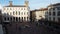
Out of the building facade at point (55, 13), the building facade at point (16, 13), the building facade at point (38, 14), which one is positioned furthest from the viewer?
the building facade at point (38, 14)

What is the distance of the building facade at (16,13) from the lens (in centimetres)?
5889

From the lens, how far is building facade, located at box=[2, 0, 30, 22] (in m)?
58.9

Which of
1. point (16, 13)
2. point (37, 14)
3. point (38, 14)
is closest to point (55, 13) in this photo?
point (16, 13)

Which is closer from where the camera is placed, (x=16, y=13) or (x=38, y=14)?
(x=16, y=13)

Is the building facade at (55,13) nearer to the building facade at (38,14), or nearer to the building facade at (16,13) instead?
the building facade at (16,13)

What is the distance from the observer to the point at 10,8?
61312 millimetres

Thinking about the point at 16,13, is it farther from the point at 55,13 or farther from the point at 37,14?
the point at 55,13

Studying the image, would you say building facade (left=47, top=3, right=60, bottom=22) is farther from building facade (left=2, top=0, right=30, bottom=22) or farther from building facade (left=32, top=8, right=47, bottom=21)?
building facade (left=32, top=8, right=47, bottom=21)

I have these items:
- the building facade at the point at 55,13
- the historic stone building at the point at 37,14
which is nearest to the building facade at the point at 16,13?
the historic stone building at the point at 37,14

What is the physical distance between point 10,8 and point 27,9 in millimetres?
6085

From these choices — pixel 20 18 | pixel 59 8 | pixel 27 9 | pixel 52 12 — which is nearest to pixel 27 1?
pixel 27 9

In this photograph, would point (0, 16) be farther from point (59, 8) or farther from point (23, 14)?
point (59, 8)

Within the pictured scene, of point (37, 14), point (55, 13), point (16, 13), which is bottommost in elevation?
point (37, 14)

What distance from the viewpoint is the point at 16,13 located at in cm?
6062
